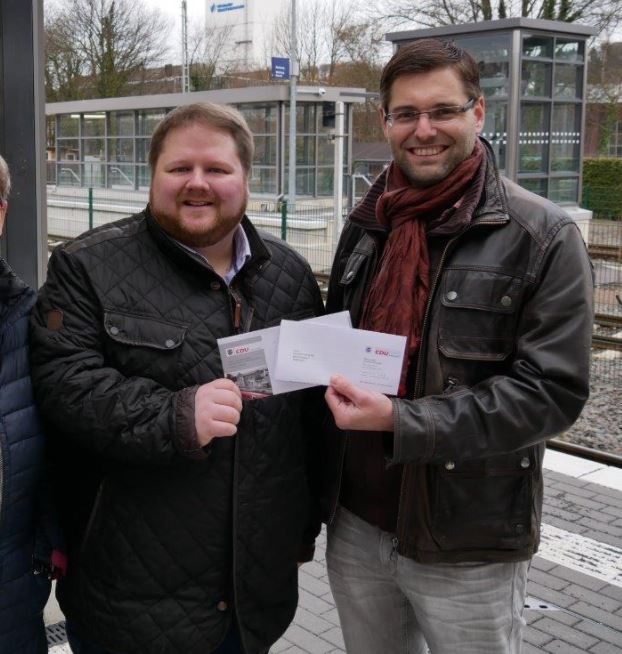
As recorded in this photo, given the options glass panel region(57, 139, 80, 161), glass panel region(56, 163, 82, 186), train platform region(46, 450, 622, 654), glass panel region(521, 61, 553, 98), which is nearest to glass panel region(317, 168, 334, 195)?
glass panel region(521, 61, 553, 98)

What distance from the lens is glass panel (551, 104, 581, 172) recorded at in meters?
17.2

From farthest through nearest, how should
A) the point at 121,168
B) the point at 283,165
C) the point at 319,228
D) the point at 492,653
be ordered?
the point at 121,168 → the point at 283,165 → the point at 319,228 → the point at 492,653

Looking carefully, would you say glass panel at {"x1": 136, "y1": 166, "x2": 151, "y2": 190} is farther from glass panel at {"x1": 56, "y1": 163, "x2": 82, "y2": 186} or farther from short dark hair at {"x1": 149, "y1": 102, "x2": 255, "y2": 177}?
short dark hair at {"x1": 149, "y1": 102, "x2": 255, "y2": 177}

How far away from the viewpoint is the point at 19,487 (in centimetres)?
228

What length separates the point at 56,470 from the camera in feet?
7.97

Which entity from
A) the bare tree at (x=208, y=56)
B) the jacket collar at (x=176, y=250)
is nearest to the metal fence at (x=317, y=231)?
the jacket collar at (x=176, y=250)

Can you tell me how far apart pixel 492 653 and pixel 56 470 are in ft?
4.24

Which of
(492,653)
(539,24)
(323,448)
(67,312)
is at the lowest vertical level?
(492,653)

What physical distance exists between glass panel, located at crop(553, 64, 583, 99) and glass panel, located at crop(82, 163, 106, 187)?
1591 centimetres

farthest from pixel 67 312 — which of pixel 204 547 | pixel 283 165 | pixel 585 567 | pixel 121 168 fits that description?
pixel 121 168

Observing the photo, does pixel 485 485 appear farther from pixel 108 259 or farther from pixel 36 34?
pixel 36 34

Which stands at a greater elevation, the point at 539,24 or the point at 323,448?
the point at 539,24

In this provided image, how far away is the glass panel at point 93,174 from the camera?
2831 cm

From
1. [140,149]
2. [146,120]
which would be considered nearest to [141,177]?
[140,149]
